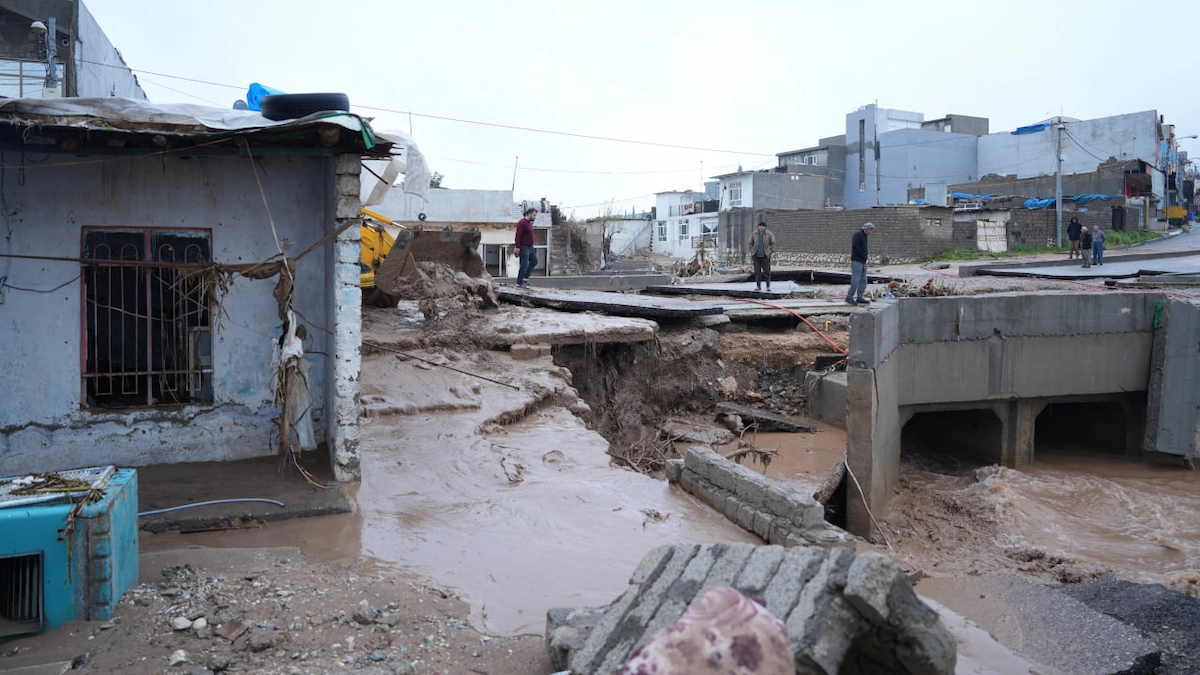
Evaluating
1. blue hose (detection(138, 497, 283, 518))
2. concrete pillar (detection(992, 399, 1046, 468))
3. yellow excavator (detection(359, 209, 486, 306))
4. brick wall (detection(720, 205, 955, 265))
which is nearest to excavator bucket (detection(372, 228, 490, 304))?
yellow excavator (detection(359, 209, 486, 306))

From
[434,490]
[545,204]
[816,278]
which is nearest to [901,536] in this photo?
[434,490]

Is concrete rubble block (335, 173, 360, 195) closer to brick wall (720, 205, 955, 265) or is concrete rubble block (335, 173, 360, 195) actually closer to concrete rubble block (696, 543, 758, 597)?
concrete rubble block (696, 543, 758, 597)

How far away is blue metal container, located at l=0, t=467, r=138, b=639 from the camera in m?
4.28

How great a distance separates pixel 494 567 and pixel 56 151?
4850 mm

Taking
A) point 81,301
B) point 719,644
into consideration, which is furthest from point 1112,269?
point 719,644

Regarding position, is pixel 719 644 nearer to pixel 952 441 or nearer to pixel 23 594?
pixel 23 594

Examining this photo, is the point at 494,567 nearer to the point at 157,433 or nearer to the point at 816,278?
the point at 157,433

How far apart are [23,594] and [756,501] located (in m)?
4.90

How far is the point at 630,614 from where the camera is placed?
3729mm

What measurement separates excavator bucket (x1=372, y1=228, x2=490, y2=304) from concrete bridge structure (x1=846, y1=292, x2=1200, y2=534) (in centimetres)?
737

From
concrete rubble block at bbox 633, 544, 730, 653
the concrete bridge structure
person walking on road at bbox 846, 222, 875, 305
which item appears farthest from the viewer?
person walking on road at bbox 846, 222, 875, 305

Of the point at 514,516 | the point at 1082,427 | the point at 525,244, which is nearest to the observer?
the point at 514,516

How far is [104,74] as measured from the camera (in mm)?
19891

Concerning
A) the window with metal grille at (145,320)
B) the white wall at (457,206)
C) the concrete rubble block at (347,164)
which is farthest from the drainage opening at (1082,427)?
the white wall at (457,206)
